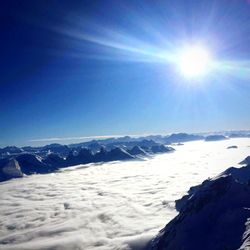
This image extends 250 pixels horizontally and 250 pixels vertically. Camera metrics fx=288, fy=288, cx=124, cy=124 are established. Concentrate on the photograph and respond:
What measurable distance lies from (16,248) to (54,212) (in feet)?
165

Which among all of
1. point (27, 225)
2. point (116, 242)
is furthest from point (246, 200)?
point (27, 225)

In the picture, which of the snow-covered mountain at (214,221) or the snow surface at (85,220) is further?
the snow surface at (85,220)

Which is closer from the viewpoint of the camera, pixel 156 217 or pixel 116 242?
pixel 116 242

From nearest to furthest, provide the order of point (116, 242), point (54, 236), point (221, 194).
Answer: point (221, 194), point (116, 242), point (54, 236)

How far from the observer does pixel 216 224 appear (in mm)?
47562

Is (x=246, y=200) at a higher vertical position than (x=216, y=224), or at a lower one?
higher

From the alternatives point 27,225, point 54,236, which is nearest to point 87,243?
point 54,236

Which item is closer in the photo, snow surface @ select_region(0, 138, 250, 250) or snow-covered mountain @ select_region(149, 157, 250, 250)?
snow-covered mountain @ select_region(149, 157, 250, 250)

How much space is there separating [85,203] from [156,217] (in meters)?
→ 56.6

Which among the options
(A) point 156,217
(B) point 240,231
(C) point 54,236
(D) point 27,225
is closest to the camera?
(B) point 240,231

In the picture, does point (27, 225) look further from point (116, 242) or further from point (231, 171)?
point (231, 171)

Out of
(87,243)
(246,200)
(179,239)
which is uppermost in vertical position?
(246,200)

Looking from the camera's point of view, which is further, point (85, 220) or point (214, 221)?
point (85, 220)

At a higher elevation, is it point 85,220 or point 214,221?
point 214,221
